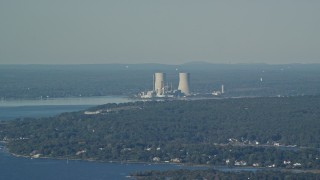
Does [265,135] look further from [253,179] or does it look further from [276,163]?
[253,179]

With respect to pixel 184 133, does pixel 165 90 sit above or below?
above

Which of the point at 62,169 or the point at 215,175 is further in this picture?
the point at 62,169

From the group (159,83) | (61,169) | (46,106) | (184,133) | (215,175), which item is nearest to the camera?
(215,175)

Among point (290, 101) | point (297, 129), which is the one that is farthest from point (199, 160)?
point (290, 101)

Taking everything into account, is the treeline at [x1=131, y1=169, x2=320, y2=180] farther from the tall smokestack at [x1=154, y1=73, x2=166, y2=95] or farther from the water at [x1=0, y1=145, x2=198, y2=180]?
the tall smokestack at [x1=154, y1=73, x2=166, y2=95]

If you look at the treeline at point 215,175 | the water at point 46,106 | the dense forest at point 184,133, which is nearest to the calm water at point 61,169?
the treeline at point 215,175

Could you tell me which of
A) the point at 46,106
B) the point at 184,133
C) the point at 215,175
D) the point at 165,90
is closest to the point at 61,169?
the point at 215,175

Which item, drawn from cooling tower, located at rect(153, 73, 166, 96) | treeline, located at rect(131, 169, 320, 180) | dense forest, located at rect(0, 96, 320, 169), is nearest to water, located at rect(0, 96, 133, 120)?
cooling tower, located at rect(153, 73, 166, 96)

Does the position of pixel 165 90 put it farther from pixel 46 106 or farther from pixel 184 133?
pixel 184 133
